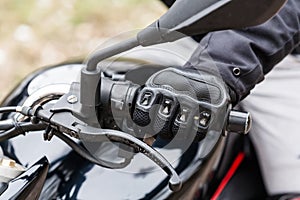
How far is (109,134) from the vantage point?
0.64m

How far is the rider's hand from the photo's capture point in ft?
2.10

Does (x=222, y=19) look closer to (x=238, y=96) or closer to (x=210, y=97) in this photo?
(x=210, y=97)

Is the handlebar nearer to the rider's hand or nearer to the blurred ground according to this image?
the rider's hand

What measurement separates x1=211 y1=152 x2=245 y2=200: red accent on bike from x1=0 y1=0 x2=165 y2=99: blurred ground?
126 cm

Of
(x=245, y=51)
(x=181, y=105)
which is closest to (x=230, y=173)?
(x=245, y=51)

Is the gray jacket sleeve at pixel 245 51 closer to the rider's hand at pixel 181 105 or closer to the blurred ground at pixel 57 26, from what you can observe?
the rider's hand at pixel 181 105

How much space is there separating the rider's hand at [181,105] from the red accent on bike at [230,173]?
339 millimetres

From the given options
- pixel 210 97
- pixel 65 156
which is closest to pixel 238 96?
pixel 210 97

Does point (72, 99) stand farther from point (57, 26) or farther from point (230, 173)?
point (57, 26)

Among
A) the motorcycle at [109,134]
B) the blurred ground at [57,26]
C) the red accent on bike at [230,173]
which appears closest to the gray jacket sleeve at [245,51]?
the motorcycle at [109,134]

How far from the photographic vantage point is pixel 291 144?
1.05 m

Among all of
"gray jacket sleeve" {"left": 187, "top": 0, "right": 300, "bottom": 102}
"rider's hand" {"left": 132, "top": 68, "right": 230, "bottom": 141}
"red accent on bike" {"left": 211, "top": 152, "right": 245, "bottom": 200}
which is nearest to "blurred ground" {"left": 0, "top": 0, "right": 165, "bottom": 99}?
"red accent on bike" {"left": 211, "top": 152, "right": 245, "bottom": 200}

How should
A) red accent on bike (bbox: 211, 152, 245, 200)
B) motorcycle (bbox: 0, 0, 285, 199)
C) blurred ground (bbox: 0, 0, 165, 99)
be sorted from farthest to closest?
blurred ground (bbox: 0, 0, 165, 99)
red accent on bike (bbox: 211, 152, 245, 200)
motorcycle (bbox: 0, 0, 285, 199)

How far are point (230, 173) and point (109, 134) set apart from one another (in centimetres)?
43
